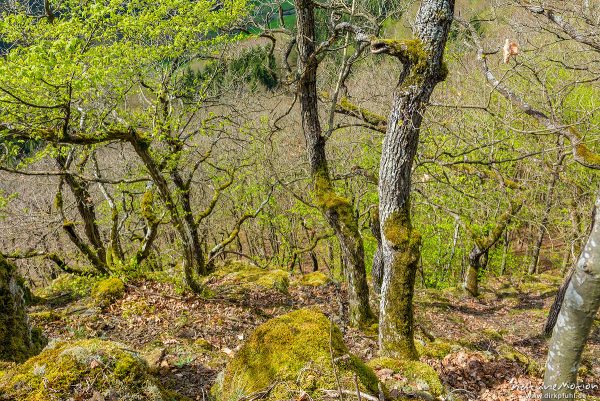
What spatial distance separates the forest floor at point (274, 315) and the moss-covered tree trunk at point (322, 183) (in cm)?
89

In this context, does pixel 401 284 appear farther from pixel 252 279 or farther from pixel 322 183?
pixel 252 279

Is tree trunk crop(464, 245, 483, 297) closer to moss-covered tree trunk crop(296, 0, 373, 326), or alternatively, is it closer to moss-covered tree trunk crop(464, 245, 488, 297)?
moss-covered tree trunk crop(464, 245, 488, 297)

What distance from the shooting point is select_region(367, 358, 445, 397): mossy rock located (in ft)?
11.9

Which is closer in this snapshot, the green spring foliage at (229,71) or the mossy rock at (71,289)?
the mossy rock at (71,289)

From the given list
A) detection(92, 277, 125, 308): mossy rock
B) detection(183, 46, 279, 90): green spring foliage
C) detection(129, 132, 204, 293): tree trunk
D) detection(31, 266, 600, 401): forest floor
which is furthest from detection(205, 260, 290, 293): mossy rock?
detection(183, 46, 279, 90): green spring foliage

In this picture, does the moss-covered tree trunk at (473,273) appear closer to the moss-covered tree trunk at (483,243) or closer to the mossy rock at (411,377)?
the moss-covered tree trunk at (483,243)

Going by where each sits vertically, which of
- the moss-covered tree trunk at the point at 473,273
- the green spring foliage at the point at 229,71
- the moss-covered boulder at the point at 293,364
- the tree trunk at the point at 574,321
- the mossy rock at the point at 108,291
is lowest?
the moss-covered tree trunk at the point at 473,273

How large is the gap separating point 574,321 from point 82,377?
10.8 ft

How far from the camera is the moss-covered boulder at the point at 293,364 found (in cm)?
300

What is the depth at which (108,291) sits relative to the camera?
9000mm

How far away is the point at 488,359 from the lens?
639cm

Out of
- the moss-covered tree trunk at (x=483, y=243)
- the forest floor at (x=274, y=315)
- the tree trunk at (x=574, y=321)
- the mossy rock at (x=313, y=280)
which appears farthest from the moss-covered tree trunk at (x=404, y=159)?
the moss-covered tree trunk at (x=483, y=243)

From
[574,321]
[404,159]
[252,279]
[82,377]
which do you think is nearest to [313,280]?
[252,279]

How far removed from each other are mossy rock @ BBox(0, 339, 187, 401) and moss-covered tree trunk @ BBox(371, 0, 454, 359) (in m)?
3.91
